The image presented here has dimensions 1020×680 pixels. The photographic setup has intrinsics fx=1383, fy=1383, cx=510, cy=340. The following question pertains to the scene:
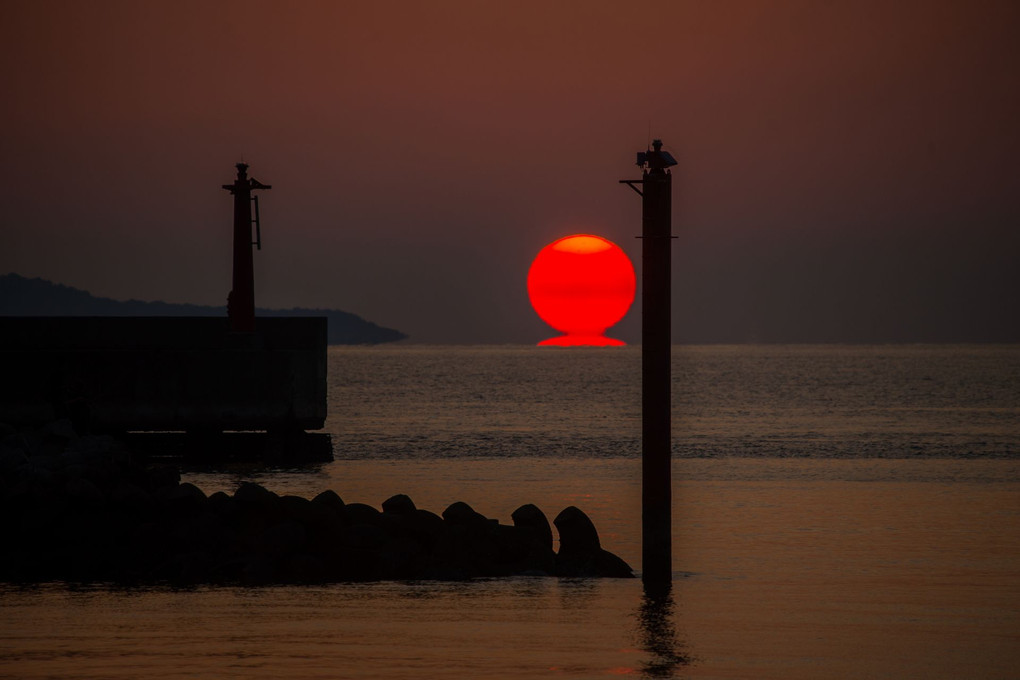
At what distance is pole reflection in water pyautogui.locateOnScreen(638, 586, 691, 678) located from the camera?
13.6 metres

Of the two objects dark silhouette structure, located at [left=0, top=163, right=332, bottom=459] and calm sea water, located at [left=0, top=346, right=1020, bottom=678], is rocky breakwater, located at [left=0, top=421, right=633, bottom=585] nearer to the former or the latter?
calm sea water, located at [left=0, top=346, right=1020, bottom=678]

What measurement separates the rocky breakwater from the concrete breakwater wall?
15136 millimetres

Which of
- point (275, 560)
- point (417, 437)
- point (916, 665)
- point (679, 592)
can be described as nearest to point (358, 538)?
point (275, 560)

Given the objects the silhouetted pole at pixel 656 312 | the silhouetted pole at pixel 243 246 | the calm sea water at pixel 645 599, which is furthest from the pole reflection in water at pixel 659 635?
the silhouetted pole at pixel 243 246

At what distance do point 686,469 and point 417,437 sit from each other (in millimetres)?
15886

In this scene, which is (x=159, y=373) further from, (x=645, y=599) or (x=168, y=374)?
(x=645, y=599)

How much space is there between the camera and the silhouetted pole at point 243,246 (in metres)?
37.5

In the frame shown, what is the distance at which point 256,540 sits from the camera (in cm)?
1773

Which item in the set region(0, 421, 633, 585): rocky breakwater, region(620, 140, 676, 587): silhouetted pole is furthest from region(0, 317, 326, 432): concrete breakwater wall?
region(620, 140, 676, 587): silhouetted pole

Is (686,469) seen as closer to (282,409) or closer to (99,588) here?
(282,409)

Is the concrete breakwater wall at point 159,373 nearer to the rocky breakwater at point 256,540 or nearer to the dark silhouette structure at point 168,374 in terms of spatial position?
the dark silhouette structure at point 168,374

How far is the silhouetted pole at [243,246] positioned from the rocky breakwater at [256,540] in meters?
18.3

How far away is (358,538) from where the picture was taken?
18.0 m

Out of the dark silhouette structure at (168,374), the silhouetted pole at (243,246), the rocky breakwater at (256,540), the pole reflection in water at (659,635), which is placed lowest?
the pole reflection in water at (659,635)
